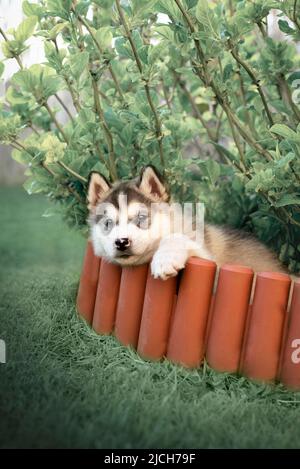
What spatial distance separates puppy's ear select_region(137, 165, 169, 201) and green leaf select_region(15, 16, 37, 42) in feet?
2.45

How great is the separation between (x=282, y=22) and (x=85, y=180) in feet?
3.78

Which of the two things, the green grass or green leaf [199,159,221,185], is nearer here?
the green grass

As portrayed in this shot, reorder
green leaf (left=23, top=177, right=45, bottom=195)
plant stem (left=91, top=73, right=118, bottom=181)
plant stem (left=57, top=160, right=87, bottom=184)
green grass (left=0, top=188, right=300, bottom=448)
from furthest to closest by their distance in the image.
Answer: green leaf (left=23, top=177, right=45, bottom=195) → plant stem (left=57, top=160, right=87, bottom=184) → plant stem (left=91, top=73, right=118, bottom=181) → green grass (left=0, top=188, right=300, bottom=448)

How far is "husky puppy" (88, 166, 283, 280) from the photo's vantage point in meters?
2.54

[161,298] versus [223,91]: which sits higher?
[223,91]

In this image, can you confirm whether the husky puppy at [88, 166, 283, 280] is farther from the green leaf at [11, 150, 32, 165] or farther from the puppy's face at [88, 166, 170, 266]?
the green leaf at [11, 150, 32, 165]

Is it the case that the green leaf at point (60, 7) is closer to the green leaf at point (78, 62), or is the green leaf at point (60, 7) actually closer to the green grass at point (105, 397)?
the green leaf at point (78, 62)

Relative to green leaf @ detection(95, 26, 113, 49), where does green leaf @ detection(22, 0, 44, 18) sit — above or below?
above

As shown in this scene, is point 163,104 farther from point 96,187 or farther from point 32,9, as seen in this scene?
point 32,9

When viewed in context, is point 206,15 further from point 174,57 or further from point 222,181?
point 222,181

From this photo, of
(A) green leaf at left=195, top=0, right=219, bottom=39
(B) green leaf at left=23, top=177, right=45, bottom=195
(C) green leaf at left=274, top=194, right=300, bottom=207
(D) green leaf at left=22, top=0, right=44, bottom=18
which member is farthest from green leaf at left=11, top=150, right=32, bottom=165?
(C) green leaf at left=274, top=194, right=300, bottom=207

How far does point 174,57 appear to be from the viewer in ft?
10.7

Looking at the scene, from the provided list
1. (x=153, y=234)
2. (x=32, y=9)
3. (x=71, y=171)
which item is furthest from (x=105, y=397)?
(x=32, y=9)

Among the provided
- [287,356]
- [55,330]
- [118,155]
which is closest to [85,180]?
[118,155]
